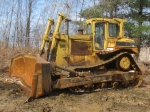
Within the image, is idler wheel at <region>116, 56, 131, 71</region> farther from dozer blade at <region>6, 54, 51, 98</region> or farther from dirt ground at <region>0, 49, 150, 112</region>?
dozer blade at <region>6, 54, 51, 98</region>

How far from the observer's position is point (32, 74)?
23.7 ft

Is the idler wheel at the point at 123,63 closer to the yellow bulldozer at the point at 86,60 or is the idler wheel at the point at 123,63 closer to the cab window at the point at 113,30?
the yellow bulldozer at the point at 86,60

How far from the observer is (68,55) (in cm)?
830

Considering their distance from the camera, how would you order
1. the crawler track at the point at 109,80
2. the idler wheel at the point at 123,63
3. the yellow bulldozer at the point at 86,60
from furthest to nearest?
the idler wheel at the point at 123,63 < the crawler track at the point at 109,80 < the yellow bulldozer at the point at 86,60

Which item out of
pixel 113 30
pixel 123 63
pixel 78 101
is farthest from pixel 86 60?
pixel 78 101

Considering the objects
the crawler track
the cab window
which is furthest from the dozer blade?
the cab window

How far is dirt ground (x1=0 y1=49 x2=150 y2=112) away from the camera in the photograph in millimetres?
6113

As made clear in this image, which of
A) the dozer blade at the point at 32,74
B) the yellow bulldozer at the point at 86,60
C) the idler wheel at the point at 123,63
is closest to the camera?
the dozer blade at the point at 32,74

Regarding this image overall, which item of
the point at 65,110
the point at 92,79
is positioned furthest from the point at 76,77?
the point at 65,110

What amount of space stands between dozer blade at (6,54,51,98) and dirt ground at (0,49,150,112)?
28cm

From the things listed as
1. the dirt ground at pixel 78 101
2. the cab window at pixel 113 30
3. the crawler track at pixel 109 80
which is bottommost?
the dirt ground at pixel 78 101

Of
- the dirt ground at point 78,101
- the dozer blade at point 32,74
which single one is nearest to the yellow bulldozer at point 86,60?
the dozer blade at point 32,74

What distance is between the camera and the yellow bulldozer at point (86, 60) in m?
7.51

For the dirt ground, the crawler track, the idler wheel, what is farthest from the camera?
the idler wheel
